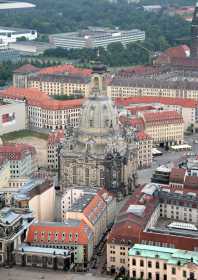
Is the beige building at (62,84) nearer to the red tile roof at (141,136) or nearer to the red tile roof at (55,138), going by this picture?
the red tile roof at (55,138)

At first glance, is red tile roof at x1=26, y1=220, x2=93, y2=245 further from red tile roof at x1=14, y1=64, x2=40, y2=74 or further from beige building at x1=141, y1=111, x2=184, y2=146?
red tile roof at x1=14, y1=64, x2=40, y2=74

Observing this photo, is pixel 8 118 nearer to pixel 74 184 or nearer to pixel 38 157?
pixel 38 157

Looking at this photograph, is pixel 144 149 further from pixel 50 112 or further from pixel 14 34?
pixel 14 34

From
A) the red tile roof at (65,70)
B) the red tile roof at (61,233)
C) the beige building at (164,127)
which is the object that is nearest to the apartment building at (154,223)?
the red tile roof at (61,233)

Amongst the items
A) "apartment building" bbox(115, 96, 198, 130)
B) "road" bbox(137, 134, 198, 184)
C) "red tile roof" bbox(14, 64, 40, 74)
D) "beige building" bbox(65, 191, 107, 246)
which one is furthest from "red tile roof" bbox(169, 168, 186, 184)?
"red tile roof" bbox(14, 64, 40, 74)

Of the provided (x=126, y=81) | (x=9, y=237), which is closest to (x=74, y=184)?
(x=9, y=237)

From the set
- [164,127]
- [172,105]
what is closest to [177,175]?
[164,127]
